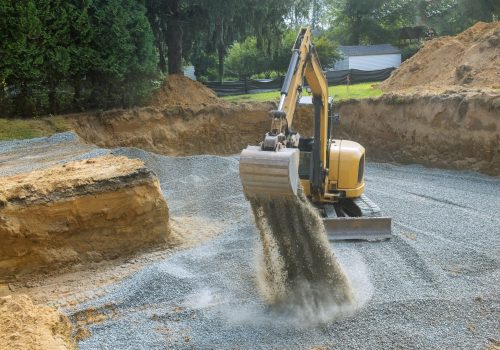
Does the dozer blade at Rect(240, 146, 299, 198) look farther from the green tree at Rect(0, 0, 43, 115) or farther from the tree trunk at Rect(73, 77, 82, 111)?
the tree trunk at Rect(73, 77, 82, 111)

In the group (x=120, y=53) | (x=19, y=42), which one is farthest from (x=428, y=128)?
(x=19, y=42)

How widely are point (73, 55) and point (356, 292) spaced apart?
1141cm

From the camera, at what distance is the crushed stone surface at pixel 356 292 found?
5.45 meters

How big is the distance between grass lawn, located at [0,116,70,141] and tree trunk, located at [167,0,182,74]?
6.13 meters

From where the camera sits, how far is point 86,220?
24.8ft

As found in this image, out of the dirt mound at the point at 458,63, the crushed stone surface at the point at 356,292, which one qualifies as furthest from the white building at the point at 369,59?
the crushed stone surface at the point at 356,292

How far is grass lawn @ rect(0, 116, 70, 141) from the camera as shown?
42.2ft

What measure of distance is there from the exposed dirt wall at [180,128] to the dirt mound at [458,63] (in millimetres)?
6472

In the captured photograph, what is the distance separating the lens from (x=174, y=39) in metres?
19.0

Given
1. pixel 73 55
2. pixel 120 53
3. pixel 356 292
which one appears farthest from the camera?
pixel 120 53

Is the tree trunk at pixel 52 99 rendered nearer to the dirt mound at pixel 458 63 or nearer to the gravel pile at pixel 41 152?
the gravel pile at pixel 41 152

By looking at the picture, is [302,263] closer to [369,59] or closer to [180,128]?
[180,128]

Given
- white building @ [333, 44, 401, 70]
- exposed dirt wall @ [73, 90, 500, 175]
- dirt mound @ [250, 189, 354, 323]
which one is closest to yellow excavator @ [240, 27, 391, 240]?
dirt mound @ [250, 189, 354, 323]

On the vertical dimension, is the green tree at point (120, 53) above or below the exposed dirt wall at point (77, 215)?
above
